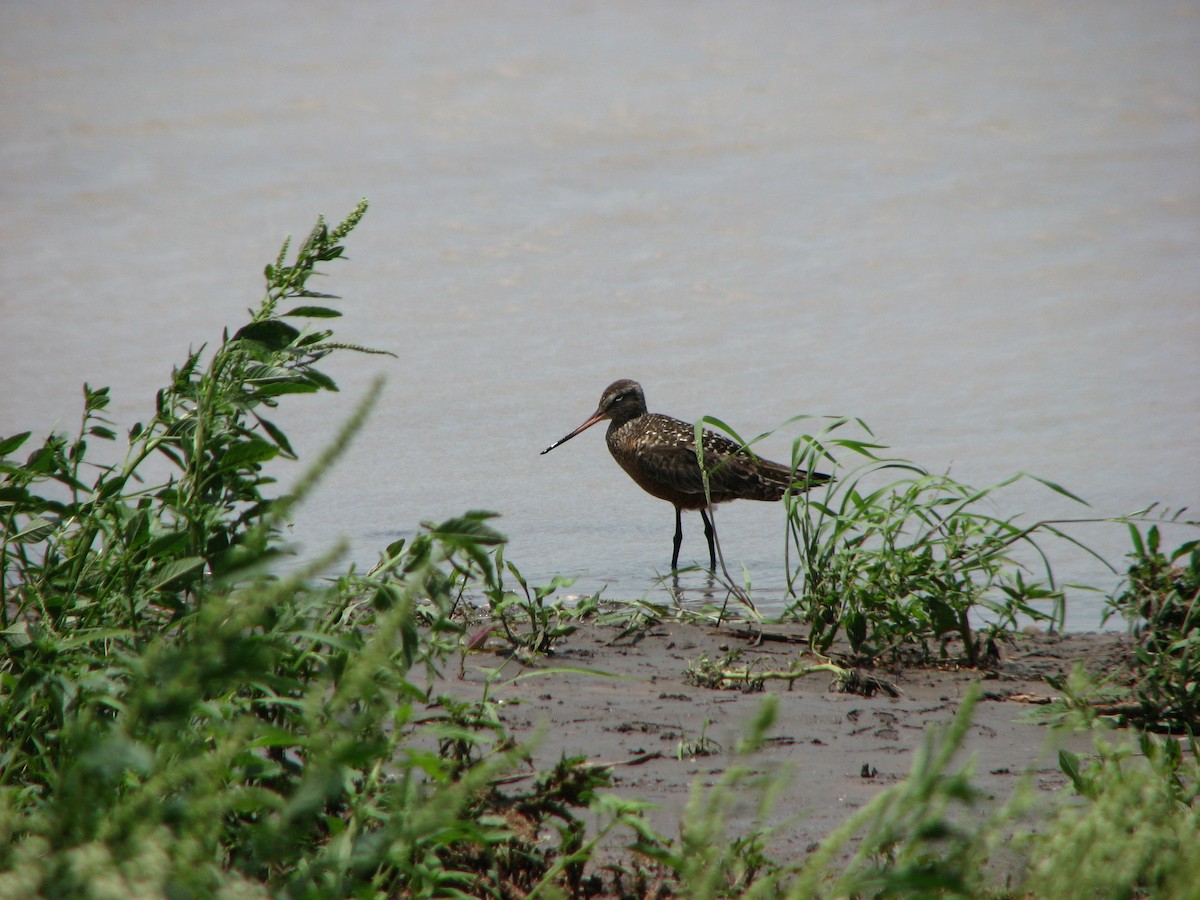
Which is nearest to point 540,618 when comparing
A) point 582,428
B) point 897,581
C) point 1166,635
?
point 897,581

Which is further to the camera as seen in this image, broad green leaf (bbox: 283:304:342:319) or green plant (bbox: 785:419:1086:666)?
green plant (bbox: 785:419:1086:666)

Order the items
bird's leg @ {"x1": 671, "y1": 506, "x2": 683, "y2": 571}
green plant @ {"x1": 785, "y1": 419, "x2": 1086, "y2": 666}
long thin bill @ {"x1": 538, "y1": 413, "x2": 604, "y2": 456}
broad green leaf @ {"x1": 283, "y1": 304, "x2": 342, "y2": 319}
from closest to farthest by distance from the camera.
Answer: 1. broad green leaf @ {"x1": 283, "y1": 304, "x2": 342, "y2": 319}
2. green plant @ {"x1": 785, "y1": 419, "x2": 1086, "y2": 666}
3. bird's leg @ {"x1": 671, "y1": 506, "x2": 683, "y2": 571}
4. long thin bill @ {"x1": 538, "y1": 413, "x2": 604, "y2": 456}

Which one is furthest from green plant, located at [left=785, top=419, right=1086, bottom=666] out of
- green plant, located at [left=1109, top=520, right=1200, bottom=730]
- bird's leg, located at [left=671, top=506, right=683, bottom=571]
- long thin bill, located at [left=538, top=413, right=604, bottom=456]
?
long thin bill, located at [left=538, top=413, right=604, bottom=456]

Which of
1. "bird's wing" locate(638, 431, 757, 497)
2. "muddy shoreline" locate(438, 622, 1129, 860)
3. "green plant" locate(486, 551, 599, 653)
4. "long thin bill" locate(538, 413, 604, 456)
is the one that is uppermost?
"long thin bill" locate(538, 413, 604, 456)

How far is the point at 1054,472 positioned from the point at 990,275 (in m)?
3.81

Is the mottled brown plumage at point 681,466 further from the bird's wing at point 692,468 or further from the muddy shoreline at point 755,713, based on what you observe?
the muddy shoreline at point 755,713

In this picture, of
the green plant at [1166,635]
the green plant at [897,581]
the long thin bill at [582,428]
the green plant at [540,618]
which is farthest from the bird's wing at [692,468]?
the green plant at [1166,635]

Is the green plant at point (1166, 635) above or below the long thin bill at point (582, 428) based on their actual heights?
below

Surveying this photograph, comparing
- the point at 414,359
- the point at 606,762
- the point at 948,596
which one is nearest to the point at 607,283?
the point at 414,359

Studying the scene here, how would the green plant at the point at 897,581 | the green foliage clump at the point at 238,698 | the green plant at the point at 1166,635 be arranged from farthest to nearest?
the green plant at the point at 897,581 → the green plant at the point at 1166,635 → the green foliage clump at the point at 238,698

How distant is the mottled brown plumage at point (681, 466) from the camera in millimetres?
7355

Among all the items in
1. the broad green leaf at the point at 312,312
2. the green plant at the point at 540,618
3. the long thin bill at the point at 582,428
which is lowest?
the green plant at the point at 540,618

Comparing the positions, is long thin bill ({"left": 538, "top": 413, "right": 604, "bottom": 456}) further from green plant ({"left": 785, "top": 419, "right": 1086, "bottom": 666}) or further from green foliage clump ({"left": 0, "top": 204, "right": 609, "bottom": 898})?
green foliage clump ({"left": 0, "top": 204, "right": 609, "bottom": 898})

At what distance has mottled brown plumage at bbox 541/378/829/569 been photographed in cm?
736
